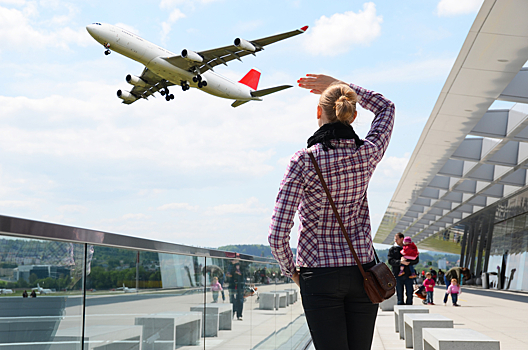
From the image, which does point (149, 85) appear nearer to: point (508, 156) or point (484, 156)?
point (484, 156)

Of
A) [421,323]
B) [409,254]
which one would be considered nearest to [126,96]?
[409,254]

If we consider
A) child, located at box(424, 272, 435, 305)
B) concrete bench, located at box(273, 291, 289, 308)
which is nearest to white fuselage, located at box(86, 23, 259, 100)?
child, located at box(424, 272, 435, 305)

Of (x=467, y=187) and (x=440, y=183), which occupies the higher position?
(x=440, y=183)

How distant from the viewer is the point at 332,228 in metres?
2.15

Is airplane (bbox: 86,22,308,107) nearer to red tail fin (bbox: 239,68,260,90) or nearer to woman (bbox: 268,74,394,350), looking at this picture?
red tail fin (bbox: 239,68,260,90)

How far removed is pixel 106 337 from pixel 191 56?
1074 inches

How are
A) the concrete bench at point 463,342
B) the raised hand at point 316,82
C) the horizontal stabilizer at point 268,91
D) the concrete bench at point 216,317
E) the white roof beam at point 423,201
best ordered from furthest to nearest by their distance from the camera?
the horizontal stabilizer at point 268,91 → the white roof beam at point 423,201 → the concrete bench at point 463,342 → the concrete bench at point 216,317 → the raised hand at point 316,82

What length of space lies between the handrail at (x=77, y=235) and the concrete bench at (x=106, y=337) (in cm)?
31

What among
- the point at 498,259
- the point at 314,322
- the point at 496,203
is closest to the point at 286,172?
the point at 314,322

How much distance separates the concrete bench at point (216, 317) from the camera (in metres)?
3.31

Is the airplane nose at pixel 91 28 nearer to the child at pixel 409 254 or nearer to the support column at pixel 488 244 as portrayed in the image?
the child at pixel 409 254

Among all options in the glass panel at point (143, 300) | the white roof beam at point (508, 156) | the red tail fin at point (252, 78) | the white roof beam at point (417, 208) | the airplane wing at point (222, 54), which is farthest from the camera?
the red tail fin at point (252, 78)

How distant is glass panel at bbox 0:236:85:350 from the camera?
5.24 feet

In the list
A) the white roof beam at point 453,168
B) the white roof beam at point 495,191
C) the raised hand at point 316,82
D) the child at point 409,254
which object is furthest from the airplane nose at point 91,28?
the raised hand at point 316,82
